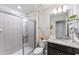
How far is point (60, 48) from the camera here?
1251mm

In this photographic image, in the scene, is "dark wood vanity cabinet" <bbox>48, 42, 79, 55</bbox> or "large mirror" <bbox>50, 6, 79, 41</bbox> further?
"large mirror" <bbox>50, 6, 79, 41</bbox>

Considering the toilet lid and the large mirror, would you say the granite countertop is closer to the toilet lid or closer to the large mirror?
the large mirror

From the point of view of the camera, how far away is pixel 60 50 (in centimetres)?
122

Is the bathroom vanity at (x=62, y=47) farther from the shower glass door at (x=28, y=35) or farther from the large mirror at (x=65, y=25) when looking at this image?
the shower glass door at (x=28, y=35)

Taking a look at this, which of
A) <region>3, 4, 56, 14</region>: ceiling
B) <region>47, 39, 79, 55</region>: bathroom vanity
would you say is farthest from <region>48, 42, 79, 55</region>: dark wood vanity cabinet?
<region>3, 4, 56, 14</region>: ceiling

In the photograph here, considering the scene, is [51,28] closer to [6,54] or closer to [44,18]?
[44,18]

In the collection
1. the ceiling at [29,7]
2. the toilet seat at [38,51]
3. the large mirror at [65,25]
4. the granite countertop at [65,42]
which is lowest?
the toilet seat at [38,51]

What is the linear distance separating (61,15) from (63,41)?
48 centimetres

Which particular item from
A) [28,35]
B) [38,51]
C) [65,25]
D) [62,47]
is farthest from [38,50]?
[65,25]

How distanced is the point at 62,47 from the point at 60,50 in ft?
0.21

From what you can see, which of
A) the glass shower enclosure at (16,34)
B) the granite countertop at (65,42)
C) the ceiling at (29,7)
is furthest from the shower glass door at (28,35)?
the granite countertop at (65,42)

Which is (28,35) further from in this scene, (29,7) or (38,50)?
(29,7)

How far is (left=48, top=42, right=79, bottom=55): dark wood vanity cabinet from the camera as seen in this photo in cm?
111

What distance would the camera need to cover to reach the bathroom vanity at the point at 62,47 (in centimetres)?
112
